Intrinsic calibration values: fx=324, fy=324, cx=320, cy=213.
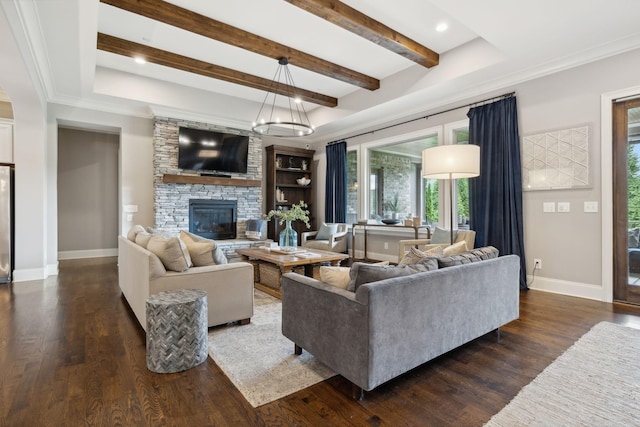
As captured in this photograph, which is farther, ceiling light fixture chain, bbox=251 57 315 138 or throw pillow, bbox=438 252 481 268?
ceiling light fixture chain, bbox=251 57 315 138

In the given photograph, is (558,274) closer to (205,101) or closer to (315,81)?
(315,81)

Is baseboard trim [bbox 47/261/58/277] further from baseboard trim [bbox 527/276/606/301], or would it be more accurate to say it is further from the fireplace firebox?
baseboard trim [bbox 527/276/606/301]

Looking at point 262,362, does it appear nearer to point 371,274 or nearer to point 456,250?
point 371,274

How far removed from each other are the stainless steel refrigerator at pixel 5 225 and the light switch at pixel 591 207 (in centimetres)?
Answer: 751

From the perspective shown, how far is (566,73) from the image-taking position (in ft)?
12.7

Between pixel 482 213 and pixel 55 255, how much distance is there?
6.65m

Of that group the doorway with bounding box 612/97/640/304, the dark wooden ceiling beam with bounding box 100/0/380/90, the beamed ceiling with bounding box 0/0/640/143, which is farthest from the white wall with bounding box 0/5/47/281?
the doorway with bounding box 612/97/640/304

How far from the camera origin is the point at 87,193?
6984 mm

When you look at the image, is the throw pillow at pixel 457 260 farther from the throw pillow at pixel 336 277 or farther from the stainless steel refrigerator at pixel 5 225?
the stainless steel refrigerator at pixel 5 225

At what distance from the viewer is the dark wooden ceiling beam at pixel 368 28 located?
311 centimetres

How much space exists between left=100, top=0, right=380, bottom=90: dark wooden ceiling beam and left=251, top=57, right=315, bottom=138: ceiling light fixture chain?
207mm

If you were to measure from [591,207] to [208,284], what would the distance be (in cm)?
421

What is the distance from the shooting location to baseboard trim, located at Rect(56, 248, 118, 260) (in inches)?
267

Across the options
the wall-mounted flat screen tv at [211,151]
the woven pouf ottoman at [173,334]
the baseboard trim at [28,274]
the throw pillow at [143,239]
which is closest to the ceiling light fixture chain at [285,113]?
the wall-mounted flat screen tv at [211,151]
